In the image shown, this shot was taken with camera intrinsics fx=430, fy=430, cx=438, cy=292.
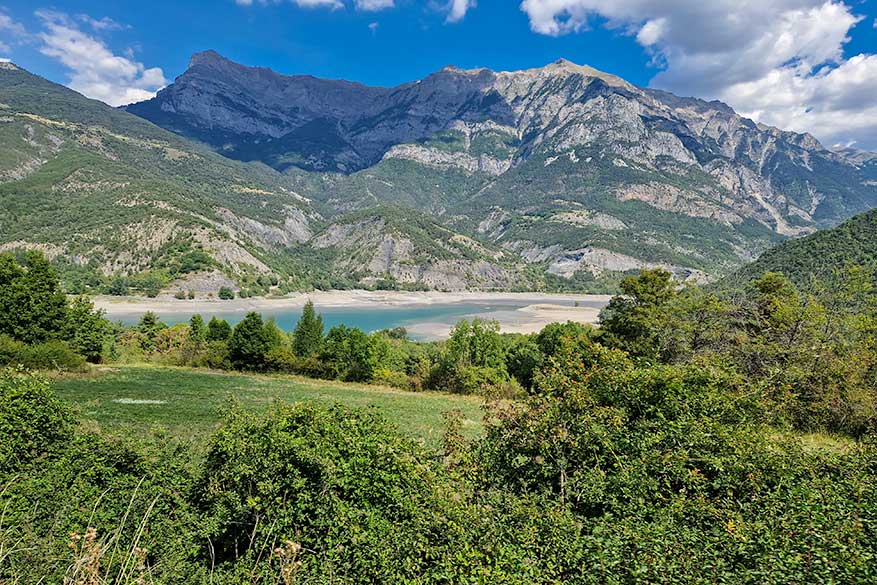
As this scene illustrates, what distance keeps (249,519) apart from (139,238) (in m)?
188

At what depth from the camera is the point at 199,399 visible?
67.6 ft

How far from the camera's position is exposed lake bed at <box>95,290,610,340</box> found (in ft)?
353

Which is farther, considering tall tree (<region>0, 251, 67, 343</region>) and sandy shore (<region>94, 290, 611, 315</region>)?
sandy shore (<region>94, 290, 611, 315</region>)

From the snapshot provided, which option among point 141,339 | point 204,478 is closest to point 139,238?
point 141,339

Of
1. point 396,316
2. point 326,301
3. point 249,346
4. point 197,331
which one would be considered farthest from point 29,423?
point 326,301

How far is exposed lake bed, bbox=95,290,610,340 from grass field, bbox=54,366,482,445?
201 feet

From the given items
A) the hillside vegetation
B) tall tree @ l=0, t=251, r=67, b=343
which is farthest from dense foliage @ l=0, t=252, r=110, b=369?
the hillside vegetation

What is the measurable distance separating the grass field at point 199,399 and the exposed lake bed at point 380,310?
61.2 metres

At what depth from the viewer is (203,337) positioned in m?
50.2

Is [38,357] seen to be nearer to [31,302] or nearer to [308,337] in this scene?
[31,302]

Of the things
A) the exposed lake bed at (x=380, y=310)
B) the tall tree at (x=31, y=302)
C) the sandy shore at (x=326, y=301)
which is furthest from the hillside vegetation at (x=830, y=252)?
the tall tree at (x=31, y=302)

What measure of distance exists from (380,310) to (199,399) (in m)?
120

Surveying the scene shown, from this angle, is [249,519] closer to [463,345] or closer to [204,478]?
[204,478]

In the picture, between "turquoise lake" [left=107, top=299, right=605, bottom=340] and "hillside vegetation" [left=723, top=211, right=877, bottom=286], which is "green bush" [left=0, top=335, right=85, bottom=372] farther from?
"hillside vegetation" [left=723, top=211, right=877, bottom=286]
